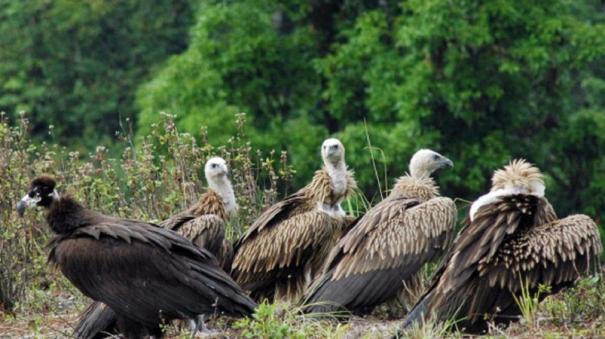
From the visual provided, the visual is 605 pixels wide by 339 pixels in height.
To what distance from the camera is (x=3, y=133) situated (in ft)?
42.1

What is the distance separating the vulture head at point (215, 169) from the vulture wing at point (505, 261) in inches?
114

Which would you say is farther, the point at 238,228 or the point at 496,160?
the point at 496,160

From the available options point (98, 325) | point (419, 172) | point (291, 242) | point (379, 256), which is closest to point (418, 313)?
point (379, 256)

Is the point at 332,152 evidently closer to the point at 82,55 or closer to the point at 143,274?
the point at 143,274

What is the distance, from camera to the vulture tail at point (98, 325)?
36.0 ft

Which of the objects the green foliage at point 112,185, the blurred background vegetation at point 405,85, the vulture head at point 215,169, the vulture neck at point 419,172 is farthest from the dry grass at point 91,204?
the blurred background vegetation at point 405,85

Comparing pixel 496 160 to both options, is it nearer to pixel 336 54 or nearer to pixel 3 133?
pixel 336 54

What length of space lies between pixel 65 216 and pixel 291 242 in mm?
2028

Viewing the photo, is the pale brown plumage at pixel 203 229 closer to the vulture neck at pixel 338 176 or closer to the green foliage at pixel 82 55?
the vulture neck at pixel 338 176

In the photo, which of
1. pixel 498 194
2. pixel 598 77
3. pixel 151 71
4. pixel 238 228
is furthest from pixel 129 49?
pixel 498 194

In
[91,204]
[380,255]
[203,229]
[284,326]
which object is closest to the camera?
[284,326]

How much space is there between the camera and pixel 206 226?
1168 centimetres

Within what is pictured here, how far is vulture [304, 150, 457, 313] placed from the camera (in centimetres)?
1148

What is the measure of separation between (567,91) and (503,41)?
1.86m
